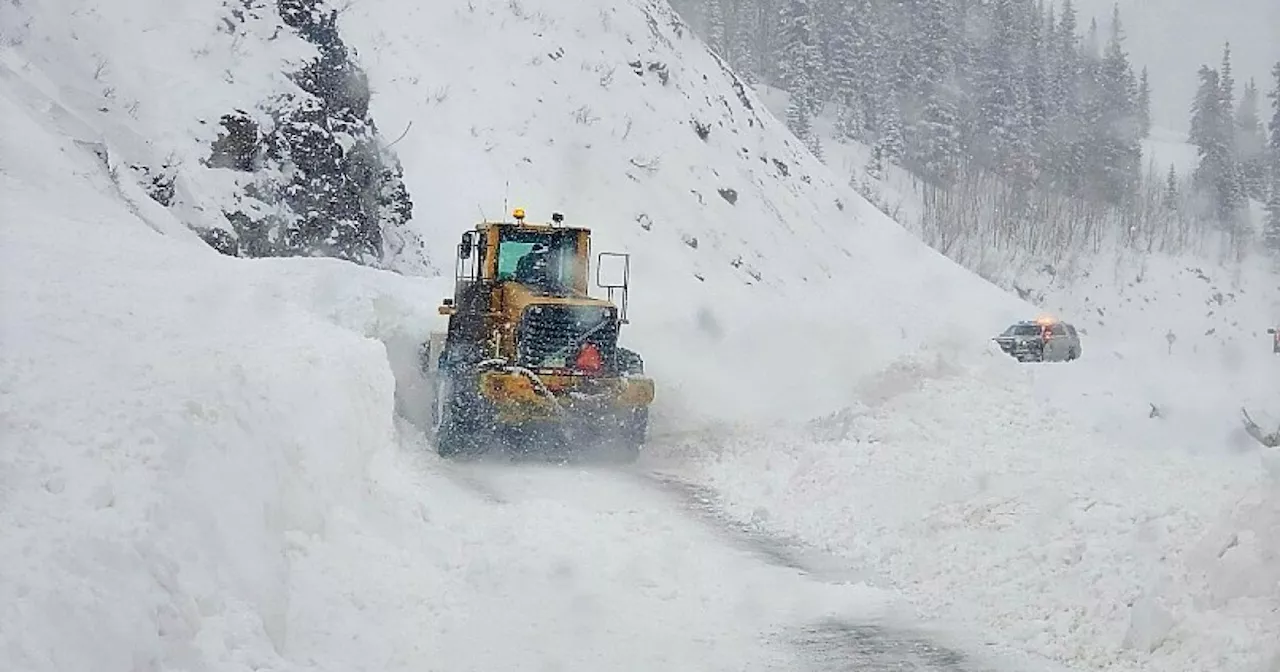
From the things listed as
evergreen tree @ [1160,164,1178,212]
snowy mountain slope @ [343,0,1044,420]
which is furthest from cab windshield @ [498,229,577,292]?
evergreen tree @ [1160,164,1178,212]

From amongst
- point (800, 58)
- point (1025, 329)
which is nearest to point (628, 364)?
point (1025, 329)

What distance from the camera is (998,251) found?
220 ft

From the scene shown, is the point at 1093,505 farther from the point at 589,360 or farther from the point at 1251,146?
the point at 1251,146

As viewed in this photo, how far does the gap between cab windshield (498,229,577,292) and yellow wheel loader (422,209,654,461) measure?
0.04 feet

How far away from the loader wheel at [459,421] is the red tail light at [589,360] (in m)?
1.26

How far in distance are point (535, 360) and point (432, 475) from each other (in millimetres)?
2230

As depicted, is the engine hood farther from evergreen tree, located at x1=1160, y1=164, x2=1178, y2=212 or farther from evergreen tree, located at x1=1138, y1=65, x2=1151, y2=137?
evergreen tree, located at x1=1138, y1=65, x2=1151, y2=137

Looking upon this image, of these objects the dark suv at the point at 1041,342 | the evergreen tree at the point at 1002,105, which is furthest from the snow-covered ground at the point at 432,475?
the evergreen tree at the point at 1002,105

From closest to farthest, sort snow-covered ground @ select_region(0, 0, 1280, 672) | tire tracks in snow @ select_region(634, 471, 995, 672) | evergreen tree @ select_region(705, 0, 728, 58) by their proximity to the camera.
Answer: snow-covered ground @ select_region(0, 0, 1280, 672)
tire tracks in snow @ select_region(634, 471, 995, 672)
evergreen tree @ select_region(705, 0, 728, 58)

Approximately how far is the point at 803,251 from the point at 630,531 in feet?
91.4

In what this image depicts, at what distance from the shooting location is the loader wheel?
13.8m

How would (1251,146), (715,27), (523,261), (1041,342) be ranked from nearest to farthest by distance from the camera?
1. (523,261)
2. (1041,342)
3. (1251,146)
4. (715,27)

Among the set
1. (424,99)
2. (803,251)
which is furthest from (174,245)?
(803,251)

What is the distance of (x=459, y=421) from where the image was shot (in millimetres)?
13875
